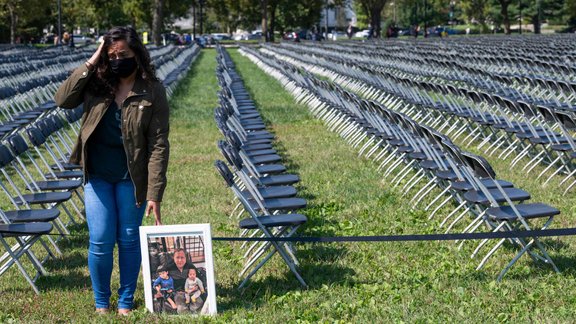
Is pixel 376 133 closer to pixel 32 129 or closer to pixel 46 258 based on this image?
pixel 32 129

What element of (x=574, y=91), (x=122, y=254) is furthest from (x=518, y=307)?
(x=574, y=91)

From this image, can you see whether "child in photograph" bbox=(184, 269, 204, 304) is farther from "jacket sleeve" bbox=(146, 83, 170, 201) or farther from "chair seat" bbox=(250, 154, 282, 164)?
"chair seat" bbox=(250, 154, 282, 164)

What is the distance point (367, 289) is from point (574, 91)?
29.4 feet

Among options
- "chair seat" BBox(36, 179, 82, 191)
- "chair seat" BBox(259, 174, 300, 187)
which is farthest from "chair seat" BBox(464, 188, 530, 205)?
"chair seat" BBox(36, 179, 82, 191)

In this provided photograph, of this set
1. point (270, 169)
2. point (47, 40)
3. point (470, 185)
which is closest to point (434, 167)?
point (470, 185)

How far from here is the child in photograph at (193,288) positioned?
208 inches

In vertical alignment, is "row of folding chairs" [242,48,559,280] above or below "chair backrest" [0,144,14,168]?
below

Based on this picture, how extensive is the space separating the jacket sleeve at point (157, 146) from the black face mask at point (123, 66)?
0.19 metres

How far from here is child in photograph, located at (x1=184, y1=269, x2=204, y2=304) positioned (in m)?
5.28

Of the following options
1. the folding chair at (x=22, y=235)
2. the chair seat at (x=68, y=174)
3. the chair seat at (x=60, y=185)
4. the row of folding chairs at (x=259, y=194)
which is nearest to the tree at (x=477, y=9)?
the row of folding chairs at (x=259, y=194)

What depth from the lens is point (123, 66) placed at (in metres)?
5.02

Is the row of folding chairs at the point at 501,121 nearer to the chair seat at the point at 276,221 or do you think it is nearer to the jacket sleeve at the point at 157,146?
the chair seat at the point at 276,221

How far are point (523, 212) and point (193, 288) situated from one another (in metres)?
2.32

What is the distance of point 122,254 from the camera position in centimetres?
541
